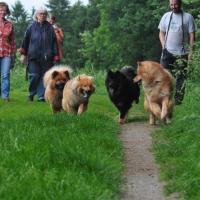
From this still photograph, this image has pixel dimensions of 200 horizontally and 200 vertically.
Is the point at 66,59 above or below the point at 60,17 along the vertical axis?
below

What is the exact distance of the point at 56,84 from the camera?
1202cm

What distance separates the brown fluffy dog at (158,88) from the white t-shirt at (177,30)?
1959 millimetres

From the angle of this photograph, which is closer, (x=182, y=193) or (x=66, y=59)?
(x=182, y=193)

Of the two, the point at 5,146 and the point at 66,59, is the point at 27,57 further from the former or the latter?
the point at 66,59

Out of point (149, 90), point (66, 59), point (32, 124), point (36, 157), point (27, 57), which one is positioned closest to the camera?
point (36, 157)

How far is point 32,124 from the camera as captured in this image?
30.3ft

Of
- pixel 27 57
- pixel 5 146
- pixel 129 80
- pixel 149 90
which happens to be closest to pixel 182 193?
pixel 5 146

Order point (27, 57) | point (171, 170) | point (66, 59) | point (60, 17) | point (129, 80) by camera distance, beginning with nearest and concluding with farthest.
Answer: point (171, 170), point (129, 80), point (27, 57), point (66, 59), point (60, 17)

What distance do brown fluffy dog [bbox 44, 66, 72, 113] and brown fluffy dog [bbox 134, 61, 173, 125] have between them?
180 cm

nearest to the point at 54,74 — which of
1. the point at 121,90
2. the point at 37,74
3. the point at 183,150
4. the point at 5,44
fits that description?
the point at 121,90

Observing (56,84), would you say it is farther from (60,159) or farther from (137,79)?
(60,159)

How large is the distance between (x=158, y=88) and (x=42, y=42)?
208 inches

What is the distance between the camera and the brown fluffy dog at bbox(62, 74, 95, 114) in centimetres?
1126

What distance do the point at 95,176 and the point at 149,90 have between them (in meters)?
4.85
